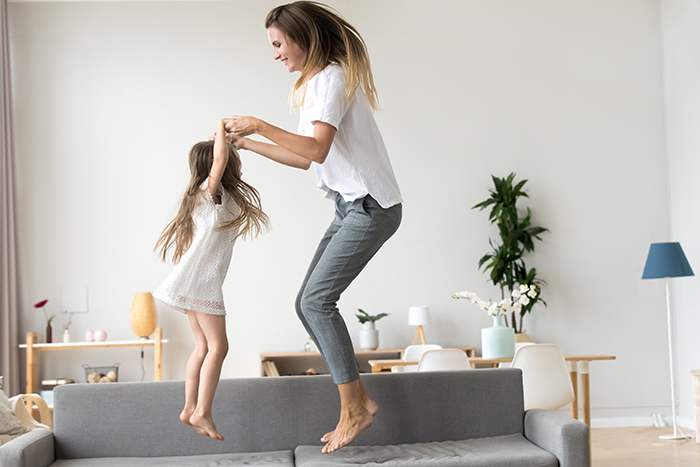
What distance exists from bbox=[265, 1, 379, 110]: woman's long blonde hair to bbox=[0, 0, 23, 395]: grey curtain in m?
3.87

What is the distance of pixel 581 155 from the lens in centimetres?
570

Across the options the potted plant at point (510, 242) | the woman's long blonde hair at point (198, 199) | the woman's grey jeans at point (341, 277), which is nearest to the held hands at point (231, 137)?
the woman's long blonde hair at point (198, 199)

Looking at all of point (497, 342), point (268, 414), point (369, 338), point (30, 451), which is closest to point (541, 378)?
point (497, 342)

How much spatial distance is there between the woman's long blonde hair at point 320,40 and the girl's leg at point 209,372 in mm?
862

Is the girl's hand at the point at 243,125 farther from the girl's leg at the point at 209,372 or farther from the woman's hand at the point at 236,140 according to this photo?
the girl's leg at the point at 209,372

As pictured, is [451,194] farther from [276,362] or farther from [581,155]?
[276,362]

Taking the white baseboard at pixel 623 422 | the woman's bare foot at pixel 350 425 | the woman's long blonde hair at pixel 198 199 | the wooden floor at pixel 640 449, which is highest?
Answer: the woman's long blonde hair at pixel 198 199

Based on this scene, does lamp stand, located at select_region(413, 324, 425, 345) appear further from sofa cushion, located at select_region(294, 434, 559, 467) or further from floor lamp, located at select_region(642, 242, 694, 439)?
sofa cushion, located at select_region(294, 434, 559, 467)

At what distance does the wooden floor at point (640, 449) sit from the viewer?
13.1 feet

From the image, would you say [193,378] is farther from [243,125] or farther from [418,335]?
[418,335]

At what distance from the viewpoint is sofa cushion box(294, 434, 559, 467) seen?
2.14m

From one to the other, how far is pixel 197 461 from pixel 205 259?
735 millimetres

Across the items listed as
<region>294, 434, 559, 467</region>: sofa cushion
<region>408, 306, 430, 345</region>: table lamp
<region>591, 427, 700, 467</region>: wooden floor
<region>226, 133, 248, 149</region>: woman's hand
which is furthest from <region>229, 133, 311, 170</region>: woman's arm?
<region>408, 306, 430, 345</region>: table lamp

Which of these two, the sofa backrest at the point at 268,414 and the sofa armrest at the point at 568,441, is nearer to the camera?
the sofa armrest at the point at 568,441
